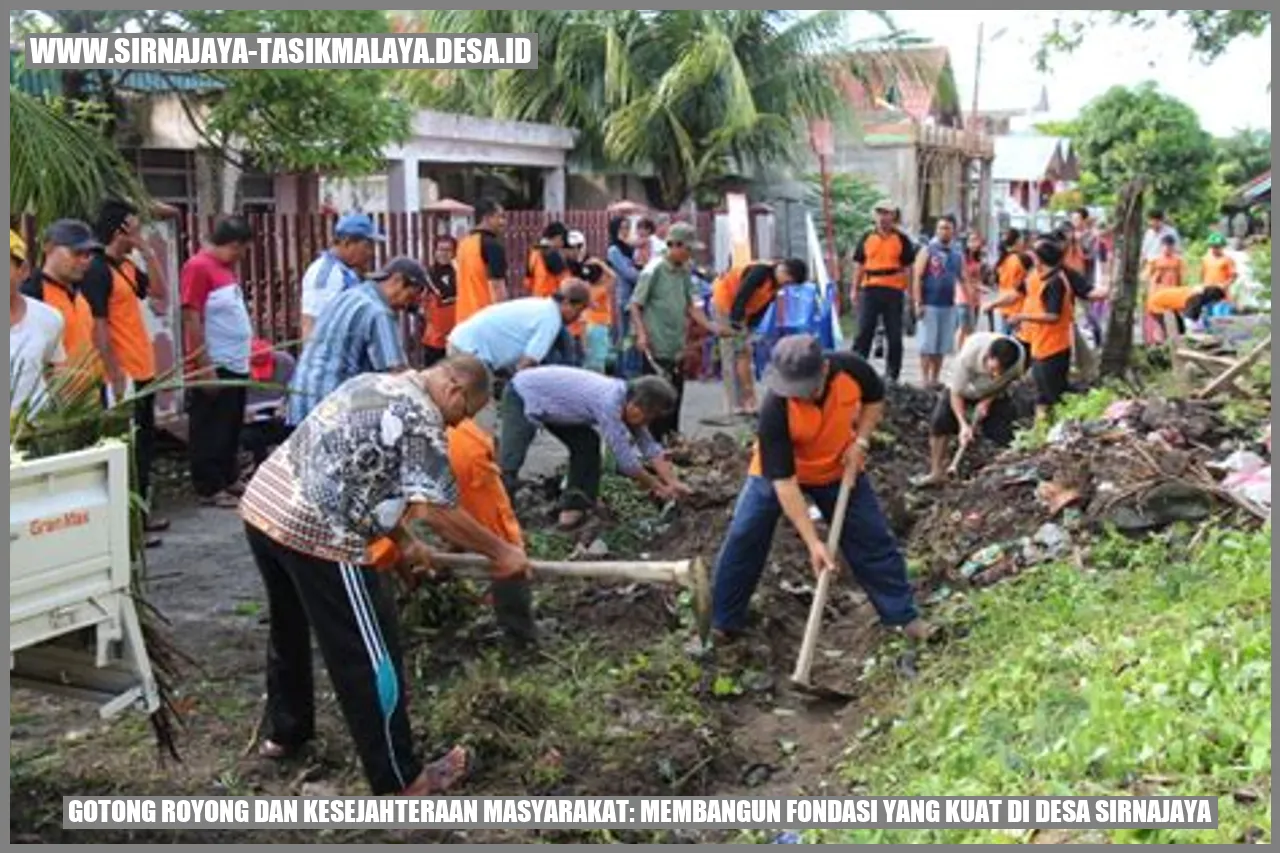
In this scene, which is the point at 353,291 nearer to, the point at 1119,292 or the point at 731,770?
the point at 731,770

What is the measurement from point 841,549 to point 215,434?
4.12 meters

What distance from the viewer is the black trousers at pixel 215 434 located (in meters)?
8.56

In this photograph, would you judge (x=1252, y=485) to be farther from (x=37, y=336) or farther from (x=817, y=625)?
(x=37, y=336)

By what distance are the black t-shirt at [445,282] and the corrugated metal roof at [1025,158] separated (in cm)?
3607

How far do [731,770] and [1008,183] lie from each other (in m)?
44.6

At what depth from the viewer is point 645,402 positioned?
7152mm

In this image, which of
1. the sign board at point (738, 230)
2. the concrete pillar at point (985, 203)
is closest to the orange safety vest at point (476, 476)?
the sign board at point (738, 230)

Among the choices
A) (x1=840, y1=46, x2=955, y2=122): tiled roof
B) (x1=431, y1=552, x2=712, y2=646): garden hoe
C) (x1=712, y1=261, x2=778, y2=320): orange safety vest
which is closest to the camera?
(x1=431, y1=552, x2=712, y2=646): garden hoe

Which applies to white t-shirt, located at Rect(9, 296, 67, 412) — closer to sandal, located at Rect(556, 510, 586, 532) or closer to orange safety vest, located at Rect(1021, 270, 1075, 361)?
sandal, located at Rect(556, 510, 586, 532)

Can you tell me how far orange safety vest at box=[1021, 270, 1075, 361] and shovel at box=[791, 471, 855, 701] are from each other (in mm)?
4846

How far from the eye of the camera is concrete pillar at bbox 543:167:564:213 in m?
22.5

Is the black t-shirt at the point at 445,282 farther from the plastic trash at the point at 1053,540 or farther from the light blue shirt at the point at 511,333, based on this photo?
the plastic trash at the point at 1053,540

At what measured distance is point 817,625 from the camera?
20.1 feet

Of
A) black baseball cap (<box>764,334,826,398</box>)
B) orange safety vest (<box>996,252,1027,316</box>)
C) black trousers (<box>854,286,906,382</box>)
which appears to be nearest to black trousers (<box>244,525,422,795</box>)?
black baseball cap (<box>764,334,826,398</box>)
